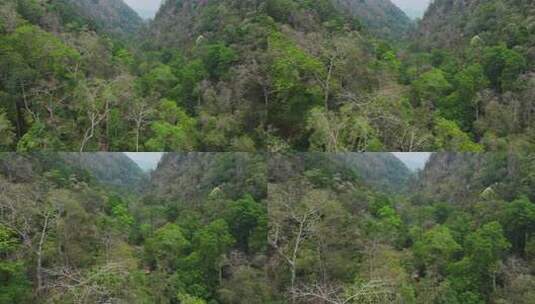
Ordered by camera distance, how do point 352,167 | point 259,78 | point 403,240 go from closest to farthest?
point 259,78 < point 352,167 < point 403,240

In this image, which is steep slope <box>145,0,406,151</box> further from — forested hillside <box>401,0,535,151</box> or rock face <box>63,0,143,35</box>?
forested hillside <box>401,0,535,151</box>

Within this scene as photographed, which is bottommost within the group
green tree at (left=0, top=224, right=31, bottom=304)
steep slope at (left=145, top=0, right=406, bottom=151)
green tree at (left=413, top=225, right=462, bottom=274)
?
green tree at (left=0, top=224, right=31, bottom=304)

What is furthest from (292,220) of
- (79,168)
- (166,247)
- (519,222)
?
(519,222)

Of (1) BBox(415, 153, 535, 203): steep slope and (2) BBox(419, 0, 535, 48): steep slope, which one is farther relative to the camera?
(2) BBox(419, 0, 535, 48): steep slope

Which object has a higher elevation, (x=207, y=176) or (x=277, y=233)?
(x=207, y=176)

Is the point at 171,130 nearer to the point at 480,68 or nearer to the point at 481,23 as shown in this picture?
the point at 480,68

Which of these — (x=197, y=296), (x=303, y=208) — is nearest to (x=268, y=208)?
(x=303, y=208)

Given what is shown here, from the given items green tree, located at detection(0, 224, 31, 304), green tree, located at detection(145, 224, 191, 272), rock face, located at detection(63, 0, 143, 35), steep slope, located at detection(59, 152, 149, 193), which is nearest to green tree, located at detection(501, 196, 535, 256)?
green tree, located at detection(145, 224, 191, 272)

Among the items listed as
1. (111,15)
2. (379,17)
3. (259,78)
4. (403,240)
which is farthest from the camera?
(403,240)

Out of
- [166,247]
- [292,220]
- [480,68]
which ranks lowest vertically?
[166,247]
